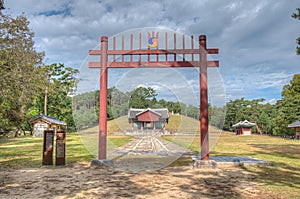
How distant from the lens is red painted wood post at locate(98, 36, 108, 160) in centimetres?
701

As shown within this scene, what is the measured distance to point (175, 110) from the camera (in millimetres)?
7199

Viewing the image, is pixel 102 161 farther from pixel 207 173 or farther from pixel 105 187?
pixel 207 173

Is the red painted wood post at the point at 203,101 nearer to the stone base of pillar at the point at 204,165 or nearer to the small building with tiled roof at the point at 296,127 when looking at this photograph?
the stone base of pillar at the point at 204,165

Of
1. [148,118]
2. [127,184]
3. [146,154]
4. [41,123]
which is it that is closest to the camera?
[127,184]

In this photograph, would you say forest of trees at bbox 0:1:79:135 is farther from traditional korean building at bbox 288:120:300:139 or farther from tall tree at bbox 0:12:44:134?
traditional korean building at bbox 288:120:300:139

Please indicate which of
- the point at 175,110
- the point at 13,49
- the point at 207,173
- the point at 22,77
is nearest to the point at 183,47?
the point at 175,110

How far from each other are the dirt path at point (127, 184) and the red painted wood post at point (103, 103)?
672 millimetres

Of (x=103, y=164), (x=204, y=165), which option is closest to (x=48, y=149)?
(x=103, y=164)

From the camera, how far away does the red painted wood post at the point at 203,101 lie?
6.80m

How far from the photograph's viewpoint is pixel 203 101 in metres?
6.93

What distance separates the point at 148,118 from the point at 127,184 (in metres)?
2.81

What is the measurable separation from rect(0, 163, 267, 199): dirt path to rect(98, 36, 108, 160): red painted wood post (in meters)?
0.67

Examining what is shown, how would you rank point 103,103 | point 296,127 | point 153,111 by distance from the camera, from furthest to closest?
point 296,127 → point 153,111 → point 103,103

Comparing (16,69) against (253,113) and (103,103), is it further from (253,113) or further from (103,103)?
(253,113)
